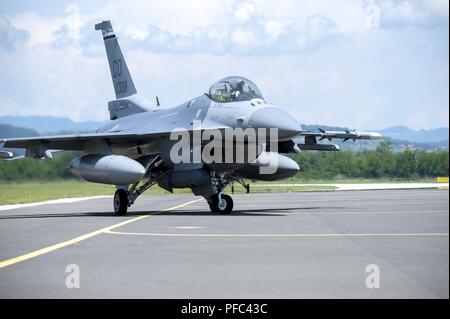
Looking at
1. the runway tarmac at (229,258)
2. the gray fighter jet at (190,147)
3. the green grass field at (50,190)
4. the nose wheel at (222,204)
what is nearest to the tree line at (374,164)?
the green grass field at (50,190)

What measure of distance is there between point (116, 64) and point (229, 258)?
21.9 m

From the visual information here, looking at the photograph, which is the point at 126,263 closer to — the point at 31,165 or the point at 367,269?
the point at 367,269

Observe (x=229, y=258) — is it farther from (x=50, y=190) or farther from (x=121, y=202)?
(x=50, y=190)

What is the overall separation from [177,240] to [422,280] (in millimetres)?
6896

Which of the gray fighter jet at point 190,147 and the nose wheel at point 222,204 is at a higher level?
the gray fighter jet at point 190,147

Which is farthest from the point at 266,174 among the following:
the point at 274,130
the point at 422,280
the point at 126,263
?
the point at 422,280

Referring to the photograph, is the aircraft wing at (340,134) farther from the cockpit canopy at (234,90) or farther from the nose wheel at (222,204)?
the cockpit canopy at (234,90)

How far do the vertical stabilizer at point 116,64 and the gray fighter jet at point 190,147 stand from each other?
3.80m

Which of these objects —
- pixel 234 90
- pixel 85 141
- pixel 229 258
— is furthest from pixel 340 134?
pixel 229 258

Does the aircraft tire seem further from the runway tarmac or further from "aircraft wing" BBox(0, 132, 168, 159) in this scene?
the runway tarmac

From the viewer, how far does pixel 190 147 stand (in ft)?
83.0

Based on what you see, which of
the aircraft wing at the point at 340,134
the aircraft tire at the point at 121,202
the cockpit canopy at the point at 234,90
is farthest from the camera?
the aircraft wing at the point at 340,134

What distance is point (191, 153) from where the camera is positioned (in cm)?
2512

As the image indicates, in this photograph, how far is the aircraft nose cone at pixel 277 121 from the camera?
2272 cm
